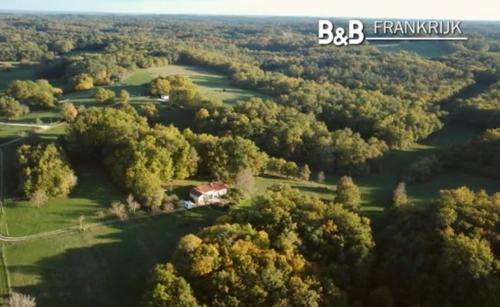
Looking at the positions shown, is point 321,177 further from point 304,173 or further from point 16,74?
point 16,74

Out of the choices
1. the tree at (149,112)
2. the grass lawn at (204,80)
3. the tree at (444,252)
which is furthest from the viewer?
the grass lawn at (204,80)

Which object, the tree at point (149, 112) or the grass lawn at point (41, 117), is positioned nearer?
the grass lawn at point (41, 117)

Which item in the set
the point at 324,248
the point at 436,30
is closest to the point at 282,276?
the point at 324,248

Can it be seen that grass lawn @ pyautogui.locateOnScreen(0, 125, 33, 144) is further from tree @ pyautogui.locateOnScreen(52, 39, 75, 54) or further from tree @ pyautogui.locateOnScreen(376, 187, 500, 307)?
tree @ pyautogui.locateOnScreen(52, 39, 75, 54)

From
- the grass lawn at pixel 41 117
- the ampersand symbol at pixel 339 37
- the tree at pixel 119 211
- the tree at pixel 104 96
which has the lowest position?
the tree at pixel 119 211

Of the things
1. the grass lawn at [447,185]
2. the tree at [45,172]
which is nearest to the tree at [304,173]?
the grass lawn at [447,185]

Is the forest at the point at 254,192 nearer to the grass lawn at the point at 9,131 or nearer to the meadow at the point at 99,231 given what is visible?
the meadow at the point at 99,231

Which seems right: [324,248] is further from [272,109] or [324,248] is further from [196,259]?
[272,109]
